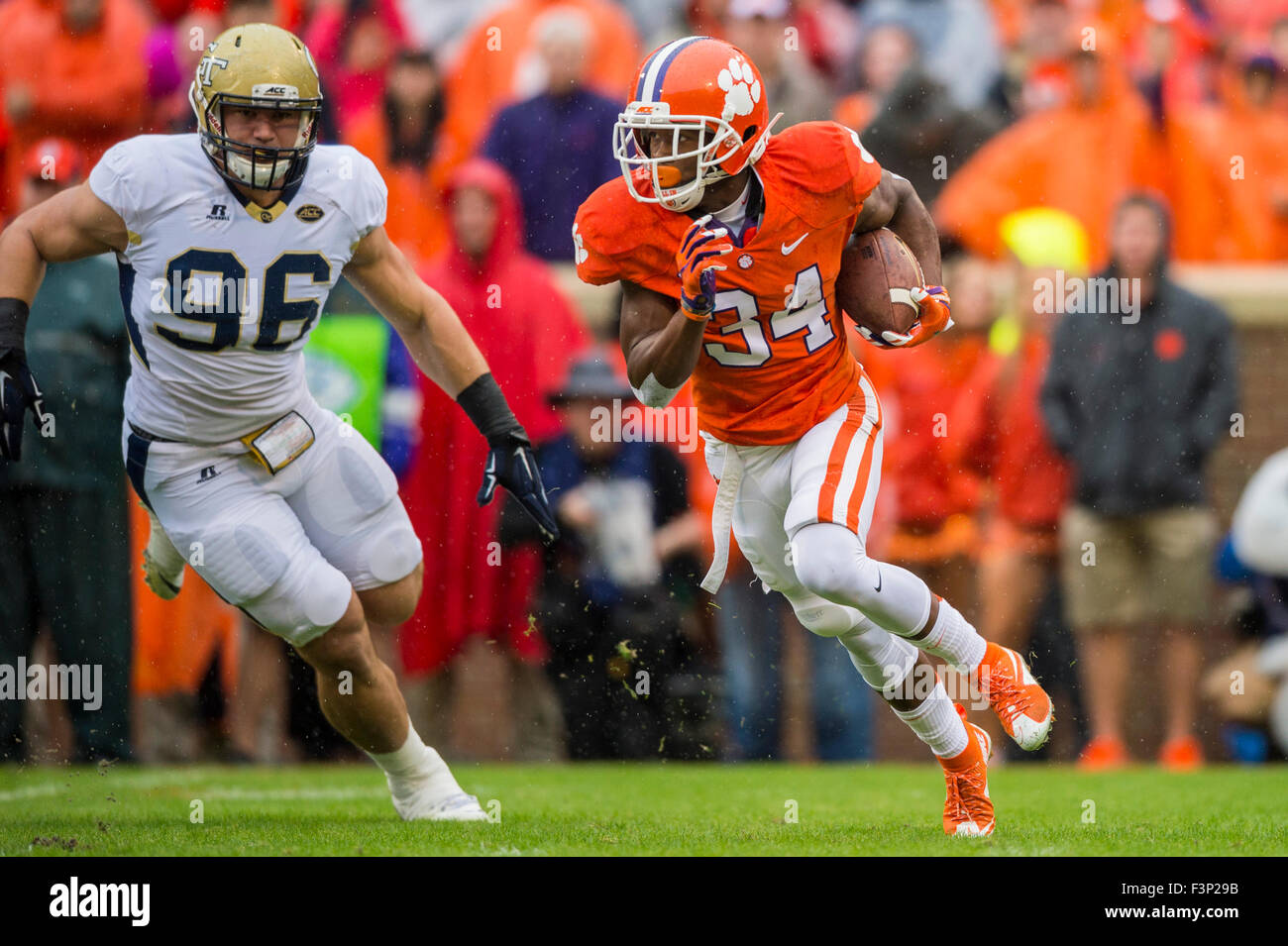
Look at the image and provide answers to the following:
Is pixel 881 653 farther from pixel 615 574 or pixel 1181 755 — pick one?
pixel 1181 755

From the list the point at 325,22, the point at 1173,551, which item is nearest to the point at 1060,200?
the point at 1173,551

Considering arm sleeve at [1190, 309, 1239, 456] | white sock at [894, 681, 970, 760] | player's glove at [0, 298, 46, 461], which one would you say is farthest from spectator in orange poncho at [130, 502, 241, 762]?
arm sleeve at [1190, 309, 1239, 456]

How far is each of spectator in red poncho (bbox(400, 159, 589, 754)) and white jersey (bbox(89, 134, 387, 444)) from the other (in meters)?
2.04

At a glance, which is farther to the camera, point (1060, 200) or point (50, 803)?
point (1060, 200)

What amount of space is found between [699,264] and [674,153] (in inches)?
15.0

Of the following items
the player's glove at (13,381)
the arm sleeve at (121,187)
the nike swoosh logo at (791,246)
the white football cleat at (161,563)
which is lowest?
the white football cleat at (161,563)

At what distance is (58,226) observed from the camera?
483 cm

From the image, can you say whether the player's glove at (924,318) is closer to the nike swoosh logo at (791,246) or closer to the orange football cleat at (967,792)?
the nike swoosh logo at (791,246)

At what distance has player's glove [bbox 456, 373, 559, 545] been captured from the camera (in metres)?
5.19

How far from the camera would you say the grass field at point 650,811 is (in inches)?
184

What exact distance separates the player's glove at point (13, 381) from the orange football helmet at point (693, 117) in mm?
1639
